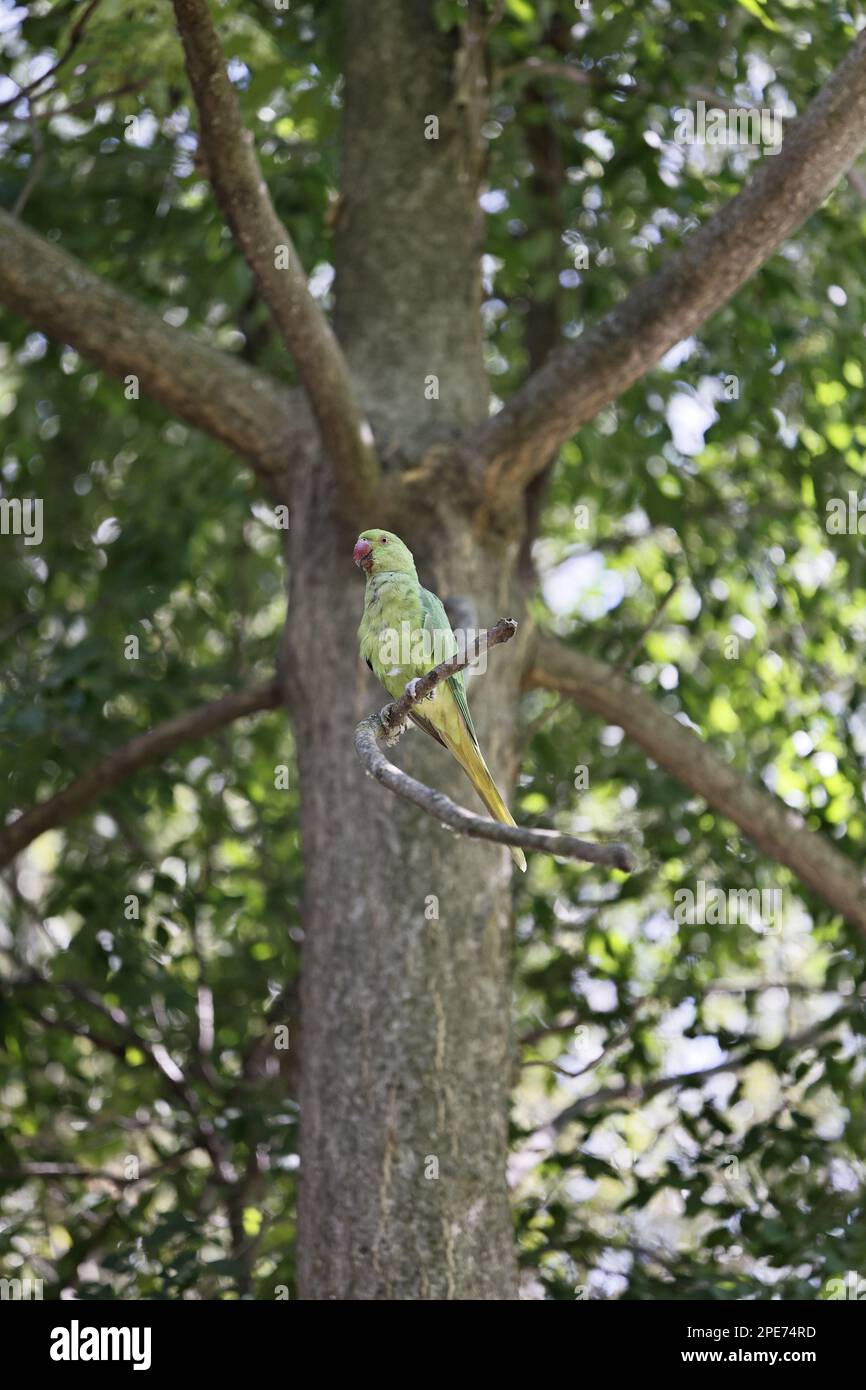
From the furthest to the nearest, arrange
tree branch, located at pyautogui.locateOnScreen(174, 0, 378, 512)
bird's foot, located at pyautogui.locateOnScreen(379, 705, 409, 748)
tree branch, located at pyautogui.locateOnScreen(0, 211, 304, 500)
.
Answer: tree branch, located at pyautogui.locateOnScreen(0, 211, 304, 500), tree branch, located at pyautogui.locateOnScreen(174, 0, 378, 512), bird's foot, located at pyautogui.locateOnScreen(379, 705, 409, 748)

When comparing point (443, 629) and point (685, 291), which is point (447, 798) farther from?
point (685, 291)

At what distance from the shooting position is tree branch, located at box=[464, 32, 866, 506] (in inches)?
143

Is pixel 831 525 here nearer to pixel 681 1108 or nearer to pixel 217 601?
pixel 681 1108

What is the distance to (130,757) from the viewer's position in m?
4.71

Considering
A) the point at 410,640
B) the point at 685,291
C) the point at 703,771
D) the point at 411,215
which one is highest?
the point at 411,215

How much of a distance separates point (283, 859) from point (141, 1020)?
1541 mm

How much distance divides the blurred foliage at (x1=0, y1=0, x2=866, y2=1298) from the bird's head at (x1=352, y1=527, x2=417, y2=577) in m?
2.08

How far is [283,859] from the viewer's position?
6957mm

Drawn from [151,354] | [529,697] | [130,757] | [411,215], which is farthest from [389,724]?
[529,697]

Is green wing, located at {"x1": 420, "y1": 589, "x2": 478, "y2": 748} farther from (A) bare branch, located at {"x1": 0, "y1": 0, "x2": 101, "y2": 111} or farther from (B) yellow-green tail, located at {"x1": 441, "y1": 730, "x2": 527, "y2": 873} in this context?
(A) bare branch, located at {"x1": 0, "y1": 0, "x2": 101, "y2": 111}

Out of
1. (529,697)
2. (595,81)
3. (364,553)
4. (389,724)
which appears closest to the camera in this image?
(389,724)

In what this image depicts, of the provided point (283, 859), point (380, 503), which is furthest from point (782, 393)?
point (283, 859)

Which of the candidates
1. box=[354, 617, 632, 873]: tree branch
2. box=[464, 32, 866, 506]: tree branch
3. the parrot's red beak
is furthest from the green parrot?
box=[464, 32, 866, 506]: tree branch

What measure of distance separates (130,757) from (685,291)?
228cm
